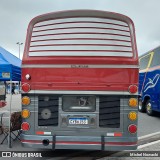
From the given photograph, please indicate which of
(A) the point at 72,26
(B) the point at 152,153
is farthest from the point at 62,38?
(B) the point at 152,153

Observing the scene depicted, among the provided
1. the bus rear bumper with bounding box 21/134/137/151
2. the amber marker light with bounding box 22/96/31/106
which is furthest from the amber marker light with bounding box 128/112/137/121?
the amber marker light with bounding box 22/96/31/106

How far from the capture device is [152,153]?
7.38 m

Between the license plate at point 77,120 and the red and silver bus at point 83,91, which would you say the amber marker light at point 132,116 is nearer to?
the red and silver bus at point 83,91

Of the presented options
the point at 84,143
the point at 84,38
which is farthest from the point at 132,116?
the point at 84,38

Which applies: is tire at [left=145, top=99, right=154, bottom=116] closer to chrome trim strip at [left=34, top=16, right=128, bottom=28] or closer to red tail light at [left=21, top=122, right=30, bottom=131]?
chrome trim strip at [left=34, top=16, right=128, bottom=28]

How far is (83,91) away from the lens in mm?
6004

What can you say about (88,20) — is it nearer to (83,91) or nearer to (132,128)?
(83,91)

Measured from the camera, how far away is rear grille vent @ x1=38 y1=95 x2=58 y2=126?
20.1ft

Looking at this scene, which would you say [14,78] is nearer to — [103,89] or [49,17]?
[49,17]

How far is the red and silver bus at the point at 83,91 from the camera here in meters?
6.01

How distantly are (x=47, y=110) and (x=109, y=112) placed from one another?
126cm

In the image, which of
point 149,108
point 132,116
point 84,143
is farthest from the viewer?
point 149,108

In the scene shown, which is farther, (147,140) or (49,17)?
(147,140)

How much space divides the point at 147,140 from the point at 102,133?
3.53 m
